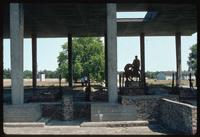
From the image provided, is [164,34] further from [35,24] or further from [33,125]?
[33,125]

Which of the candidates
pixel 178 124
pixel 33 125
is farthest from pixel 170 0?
pixel 33 125

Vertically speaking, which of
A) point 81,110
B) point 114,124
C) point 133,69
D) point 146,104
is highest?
point 133,69

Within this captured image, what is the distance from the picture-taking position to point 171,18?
102 feet

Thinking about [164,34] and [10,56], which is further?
[164,34]

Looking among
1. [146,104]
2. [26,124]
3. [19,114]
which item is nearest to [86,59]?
[146,104]

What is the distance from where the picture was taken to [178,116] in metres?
16.6

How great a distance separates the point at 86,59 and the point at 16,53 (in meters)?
45.5

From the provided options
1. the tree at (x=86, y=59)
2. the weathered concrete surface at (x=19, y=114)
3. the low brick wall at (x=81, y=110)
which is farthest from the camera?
the tree at (x=86, y=59)

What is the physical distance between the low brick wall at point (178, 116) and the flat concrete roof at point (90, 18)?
21.8ft

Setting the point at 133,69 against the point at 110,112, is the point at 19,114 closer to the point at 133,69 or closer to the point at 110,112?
the point at 110,112

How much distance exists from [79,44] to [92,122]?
50604mm

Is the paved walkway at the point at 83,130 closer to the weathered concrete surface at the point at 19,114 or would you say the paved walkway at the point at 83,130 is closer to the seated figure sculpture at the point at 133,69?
the weathered concrete surface at the point at 19,114

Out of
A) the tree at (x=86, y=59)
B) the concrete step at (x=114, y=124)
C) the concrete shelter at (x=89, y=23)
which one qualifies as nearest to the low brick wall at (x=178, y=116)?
the concrete step at (x=114, y=124)

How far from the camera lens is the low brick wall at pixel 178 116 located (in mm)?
14328
